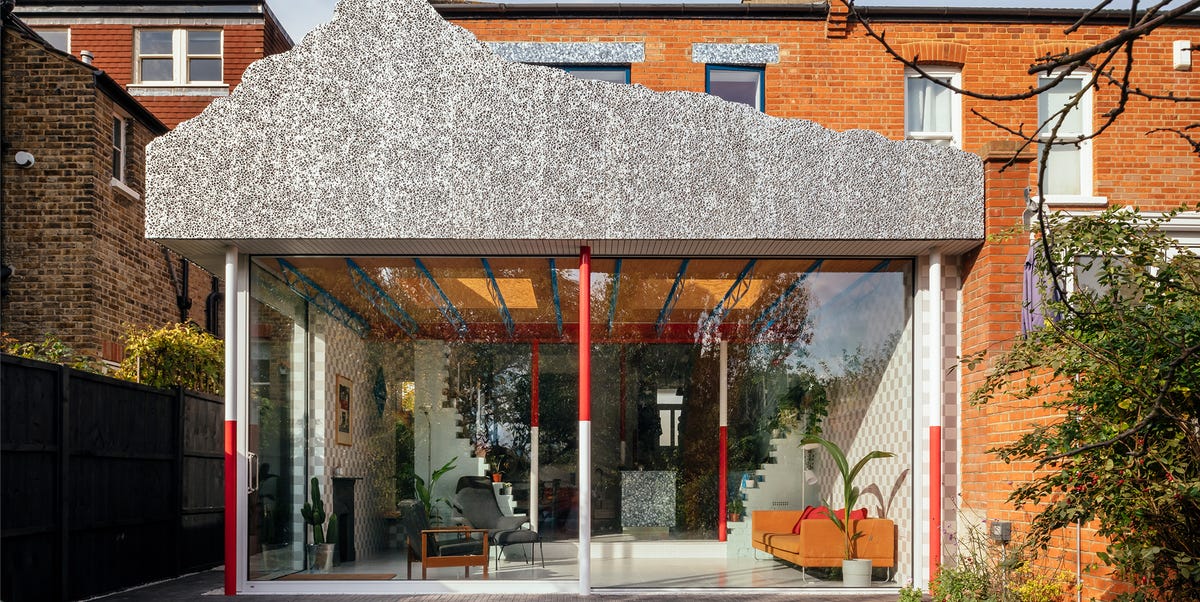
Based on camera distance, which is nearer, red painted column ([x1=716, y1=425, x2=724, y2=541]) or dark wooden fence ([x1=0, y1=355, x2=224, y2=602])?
dark wooden fence ([x1=0, y1=355, x2=224, y2=602])

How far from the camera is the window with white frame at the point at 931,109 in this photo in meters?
13.9

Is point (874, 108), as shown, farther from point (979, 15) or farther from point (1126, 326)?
point (1126, 326)

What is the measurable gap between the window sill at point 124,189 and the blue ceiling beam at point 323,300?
5987mm

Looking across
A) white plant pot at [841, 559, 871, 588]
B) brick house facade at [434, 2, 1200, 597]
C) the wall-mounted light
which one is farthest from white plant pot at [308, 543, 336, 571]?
the wall-mounted light

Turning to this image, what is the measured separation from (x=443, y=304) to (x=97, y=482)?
3165mm

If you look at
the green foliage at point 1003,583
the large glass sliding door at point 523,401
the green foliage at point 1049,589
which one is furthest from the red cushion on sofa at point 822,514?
the green foliage at point 1049,589

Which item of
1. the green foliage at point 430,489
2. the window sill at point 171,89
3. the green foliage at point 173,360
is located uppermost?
the window sill at point 171,89

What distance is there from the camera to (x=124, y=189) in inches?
578

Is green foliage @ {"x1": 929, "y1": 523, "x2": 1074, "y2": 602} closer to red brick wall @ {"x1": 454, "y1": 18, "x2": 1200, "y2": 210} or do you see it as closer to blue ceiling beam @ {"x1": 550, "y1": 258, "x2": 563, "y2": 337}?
blue ceiling beam @ {"x1": 550, "y1": 258, "x2": 563, "y2": 337}

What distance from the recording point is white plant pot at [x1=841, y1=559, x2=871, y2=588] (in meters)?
9.47

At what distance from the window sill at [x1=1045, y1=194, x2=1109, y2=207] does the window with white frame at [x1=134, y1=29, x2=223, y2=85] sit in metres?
14.2

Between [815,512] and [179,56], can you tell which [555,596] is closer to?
[815,512]

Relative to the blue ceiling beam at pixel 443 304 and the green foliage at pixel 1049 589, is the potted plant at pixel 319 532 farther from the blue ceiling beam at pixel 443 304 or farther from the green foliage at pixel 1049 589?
the green foliage at pixel 1049 589

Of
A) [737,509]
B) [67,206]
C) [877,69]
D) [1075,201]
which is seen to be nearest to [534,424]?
[737,509]
